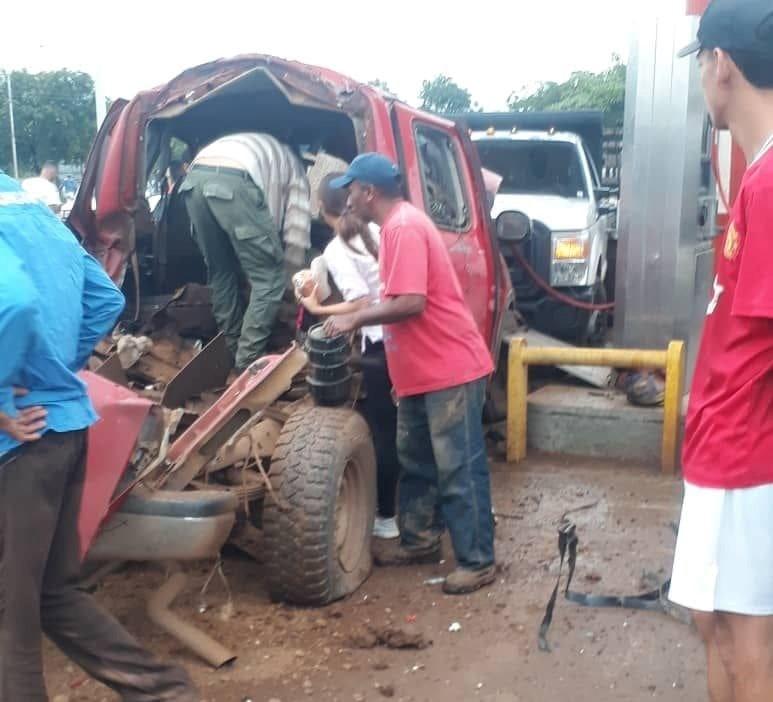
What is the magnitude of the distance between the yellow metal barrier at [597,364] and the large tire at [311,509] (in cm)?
221

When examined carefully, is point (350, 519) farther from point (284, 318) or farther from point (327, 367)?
point (284, 318)

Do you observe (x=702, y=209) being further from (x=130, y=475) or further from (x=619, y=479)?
(x=130, y=475)

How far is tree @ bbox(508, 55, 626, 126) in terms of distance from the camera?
25859 millimetres

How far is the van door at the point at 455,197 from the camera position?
5.18m

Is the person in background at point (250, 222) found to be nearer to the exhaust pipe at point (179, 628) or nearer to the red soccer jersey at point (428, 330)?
the red soccer jersey at point (428, 330)

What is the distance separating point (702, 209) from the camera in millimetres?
7031

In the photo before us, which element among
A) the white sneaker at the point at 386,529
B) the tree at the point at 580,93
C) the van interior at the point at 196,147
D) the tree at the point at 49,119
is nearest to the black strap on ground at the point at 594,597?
the white sneaker at the point at 386,529

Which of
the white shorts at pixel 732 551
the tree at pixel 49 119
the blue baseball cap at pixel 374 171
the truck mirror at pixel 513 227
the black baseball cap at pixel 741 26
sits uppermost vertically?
the black baseball cap at pixel 741 26

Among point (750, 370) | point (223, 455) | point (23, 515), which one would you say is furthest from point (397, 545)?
point (750, 370)

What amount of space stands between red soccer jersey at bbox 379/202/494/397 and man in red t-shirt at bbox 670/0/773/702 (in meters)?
1.91

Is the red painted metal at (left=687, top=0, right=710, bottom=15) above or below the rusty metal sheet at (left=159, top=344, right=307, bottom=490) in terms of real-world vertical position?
above

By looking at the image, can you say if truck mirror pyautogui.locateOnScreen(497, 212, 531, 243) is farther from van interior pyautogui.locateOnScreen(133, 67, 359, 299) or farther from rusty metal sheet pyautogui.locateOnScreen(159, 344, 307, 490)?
rusty metal sheet pyautogui.locateOnScreen(159, 344, 307, 490)

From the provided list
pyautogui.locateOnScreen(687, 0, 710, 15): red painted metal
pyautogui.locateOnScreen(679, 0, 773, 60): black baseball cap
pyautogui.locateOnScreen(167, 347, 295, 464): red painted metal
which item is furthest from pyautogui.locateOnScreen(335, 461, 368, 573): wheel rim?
pyautogui.locateOnScreen(687, 0, 710, 15): red painted metal

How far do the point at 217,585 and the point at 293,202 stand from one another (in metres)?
1.93
